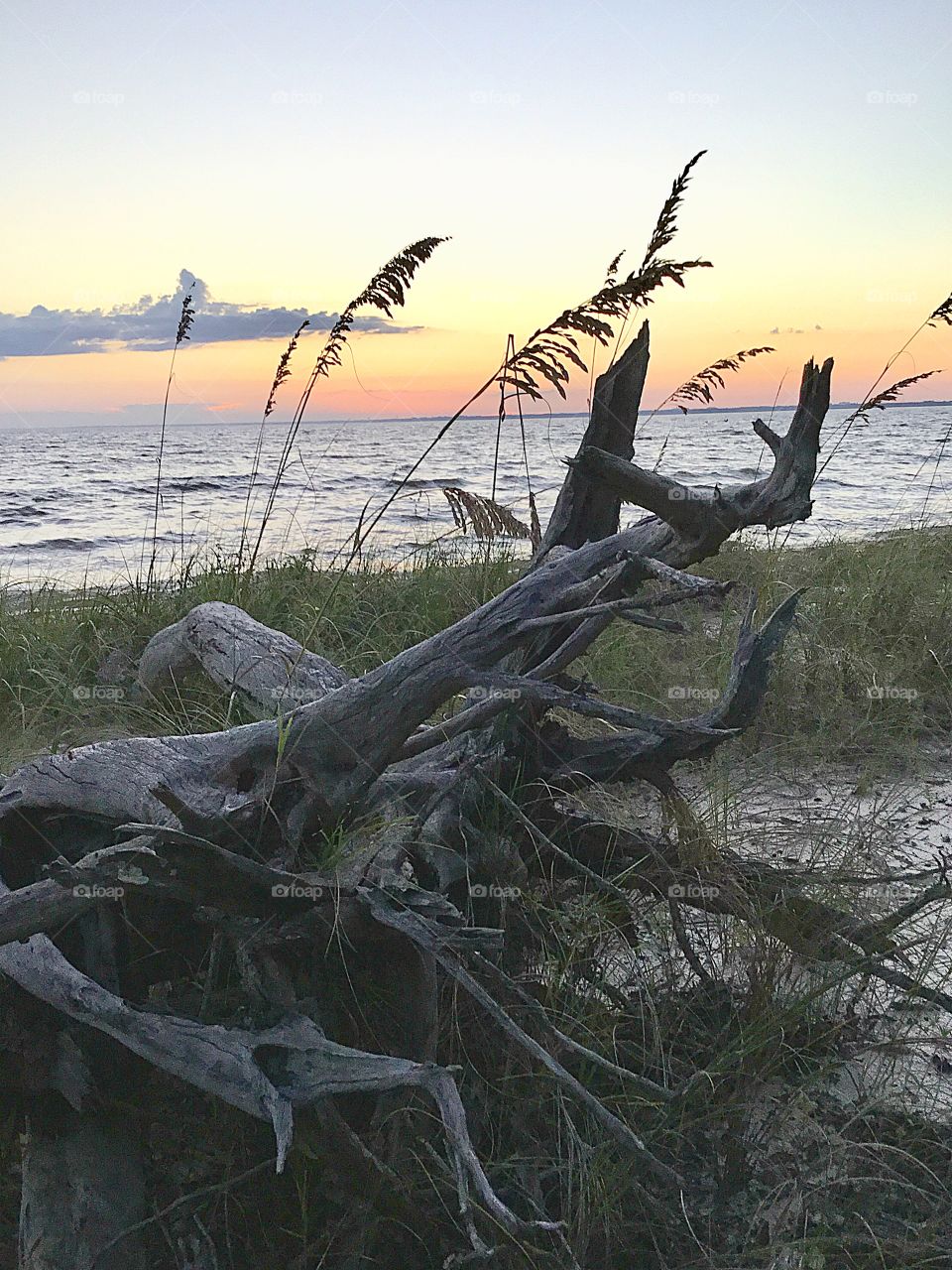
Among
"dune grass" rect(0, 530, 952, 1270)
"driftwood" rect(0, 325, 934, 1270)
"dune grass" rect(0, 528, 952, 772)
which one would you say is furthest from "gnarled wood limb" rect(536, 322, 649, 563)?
"dune grass" rect(0, 528, 952, 772)

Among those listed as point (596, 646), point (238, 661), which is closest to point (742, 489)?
point (238, 661)

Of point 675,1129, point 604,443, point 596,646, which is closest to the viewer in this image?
point 675,1129

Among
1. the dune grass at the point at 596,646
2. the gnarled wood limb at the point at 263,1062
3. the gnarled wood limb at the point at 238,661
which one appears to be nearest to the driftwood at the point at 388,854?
the gnarled wood limb at the point at 263,1062

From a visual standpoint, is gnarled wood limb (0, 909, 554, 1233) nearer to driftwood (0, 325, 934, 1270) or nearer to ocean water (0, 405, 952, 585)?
driftwood (0, 325, 934, 1270)

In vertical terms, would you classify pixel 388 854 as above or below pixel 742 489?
below

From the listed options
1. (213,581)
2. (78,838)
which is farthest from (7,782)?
(213,581)

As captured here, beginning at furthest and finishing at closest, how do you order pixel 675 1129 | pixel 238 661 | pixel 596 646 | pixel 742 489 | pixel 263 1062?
1. pixel 596 646
2. pixel 238 661
3. pixel 742 489
4. pixel 675 1129
5. pixel 263 1062

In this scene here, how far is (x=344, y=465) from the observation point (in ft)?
88.9

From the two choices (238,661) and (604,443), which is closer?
(604,443)

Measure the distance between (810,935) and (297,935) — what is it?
1313mm

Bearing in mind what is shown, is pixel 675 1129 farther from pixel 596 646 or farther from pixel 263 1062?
pixel 596 646

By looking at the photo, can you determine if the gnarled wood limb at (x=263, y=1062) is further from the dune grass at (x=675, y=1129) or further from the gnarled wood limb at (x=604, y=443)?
the gnarled wood limb at (x=604, y=443)

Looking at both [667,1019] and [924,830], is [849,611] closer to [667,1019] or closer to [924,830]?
[924,830]

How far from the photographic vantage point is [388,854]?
2.12m
